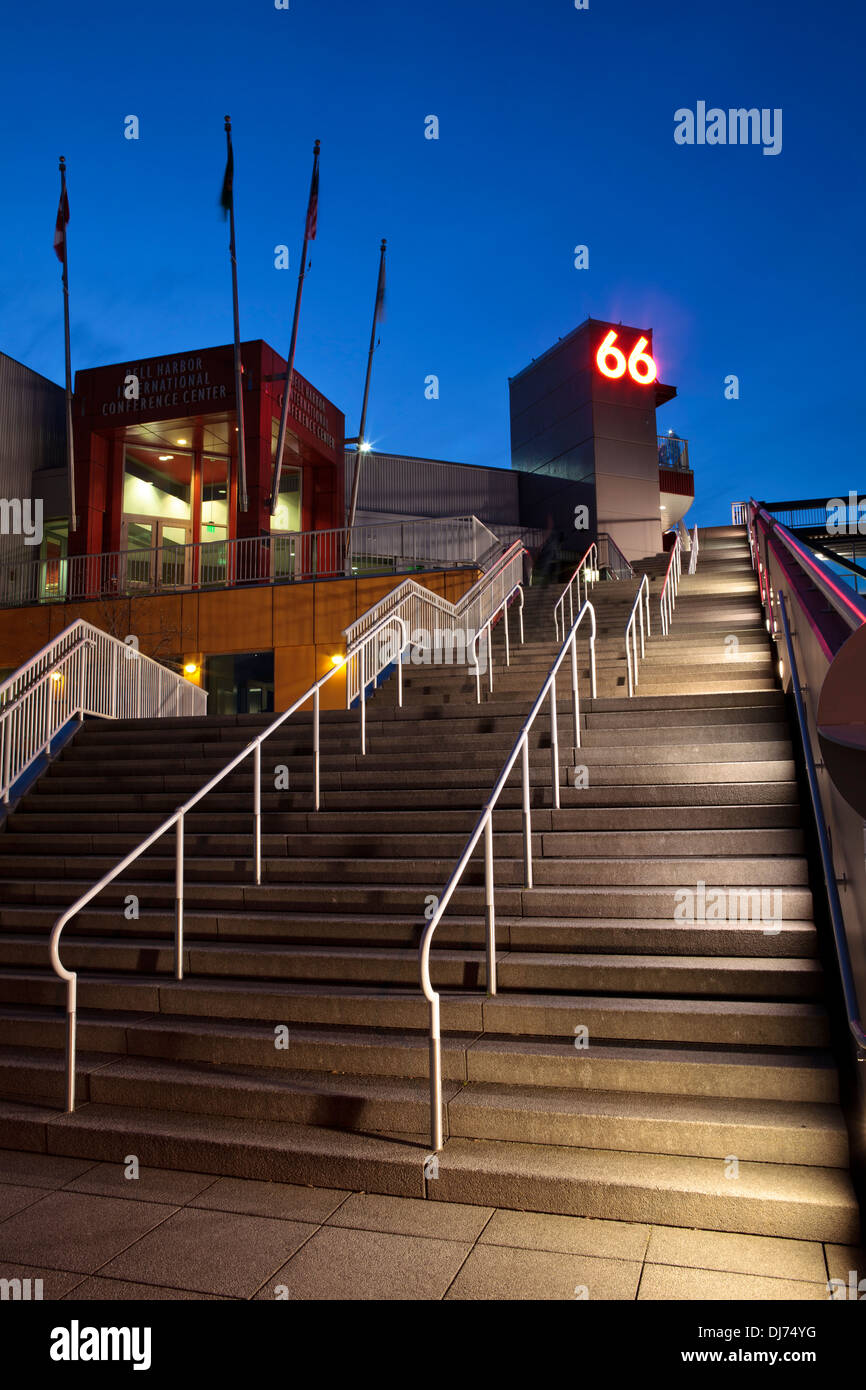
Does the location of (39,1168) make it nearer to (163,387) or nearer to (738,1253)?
(738,1253)

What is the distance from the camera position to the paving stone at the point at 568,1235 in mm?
3543

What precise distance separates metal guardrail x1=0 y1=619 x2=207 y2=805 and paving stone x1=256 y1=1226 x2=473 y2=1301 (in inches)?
270

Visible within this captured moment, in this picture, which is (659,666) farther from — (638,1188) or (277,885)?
(638,1188)

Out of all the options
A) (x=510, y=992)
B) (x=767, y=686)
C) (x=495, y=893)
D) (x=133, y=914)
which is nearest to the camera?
(x=510, y=992)

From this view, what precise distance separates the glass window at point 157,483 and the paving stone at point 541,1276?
21.7 m

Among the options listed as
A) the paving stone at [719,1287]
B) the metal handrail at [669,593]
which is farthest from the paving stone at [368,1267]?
the metal handrail at [669,593]

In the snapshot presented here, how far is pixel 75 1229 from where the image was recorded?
12.7ft

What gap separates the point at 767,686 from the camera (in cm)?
949

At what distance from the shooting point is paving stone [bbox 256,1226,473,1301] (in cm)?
331

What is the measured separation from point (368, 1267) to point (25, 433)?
A: 2377 cm

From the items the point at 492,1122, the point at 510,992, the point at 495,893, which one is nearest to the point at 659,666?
the point at 495,893

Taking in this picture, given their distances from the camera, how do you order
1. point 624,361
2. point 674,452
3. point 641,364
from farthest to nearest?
point 674,452, point 641,364, point 624,361

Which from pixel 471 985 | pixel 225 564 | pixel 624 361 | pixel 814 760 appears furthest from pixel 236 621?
pixel 624 361
